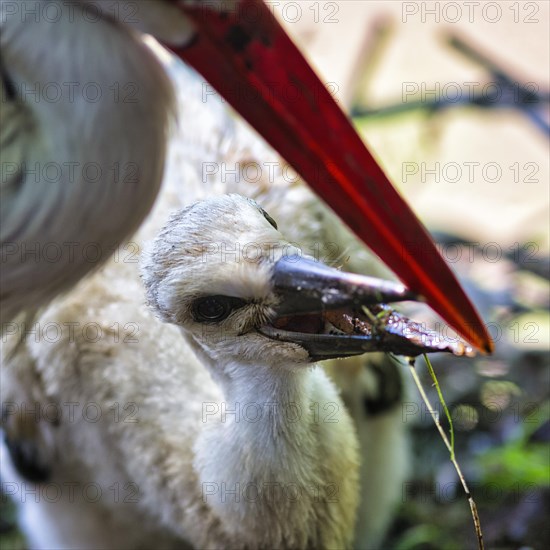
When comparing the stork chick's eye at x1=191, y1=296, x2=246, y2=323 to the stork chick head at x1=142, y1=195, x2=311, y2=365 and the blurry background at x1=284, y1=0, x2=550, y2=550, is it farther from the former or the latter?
the blurry background at x1=284, y1=0, x2=550, y2=550

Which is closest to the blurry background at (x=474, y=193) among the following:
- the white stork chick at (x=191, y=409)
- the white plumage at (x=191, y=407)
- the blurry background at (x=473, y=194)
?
the blurry background at (x=473, y=194)

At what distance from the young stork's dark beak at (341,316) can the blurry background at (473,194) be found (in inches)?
40.3

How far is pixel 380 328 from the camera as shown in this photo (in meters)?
1.19

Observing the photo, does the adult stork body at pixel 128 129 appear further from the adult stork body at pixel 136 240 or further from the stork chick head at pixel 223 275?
the stork chick head at pixel 223 275

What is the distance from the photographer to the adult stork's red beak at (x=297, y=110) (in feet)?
4.71

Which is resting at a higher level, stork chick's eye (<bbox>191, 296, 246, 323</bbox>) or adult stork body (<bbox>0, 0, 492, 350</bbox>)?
adult stork body (<bbox>0, 0, 492, 350</bbox>)

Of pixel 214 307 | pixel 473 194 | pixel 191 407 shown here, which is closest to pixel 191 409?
pixel 191 407

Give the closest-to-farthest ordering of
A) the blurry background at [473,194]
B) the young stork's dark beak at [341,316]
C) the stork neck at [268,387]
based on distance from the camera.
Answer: the young stork's dark beak at [341,316] < the stork neck at [268,387] < the blurry background at [473,194]

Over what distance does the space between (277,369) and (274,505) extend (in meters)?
0.28

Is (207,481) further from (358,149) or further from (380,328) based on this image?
(358,149)

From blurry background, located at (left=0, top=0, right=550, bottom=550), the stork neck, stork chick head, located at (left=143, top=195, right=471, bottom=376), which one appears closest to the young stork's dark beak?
stork chick head, located at (left=143, top=195, right=471, bottom=376)

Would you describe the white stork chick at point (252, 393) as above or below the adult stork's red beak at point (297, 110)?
below

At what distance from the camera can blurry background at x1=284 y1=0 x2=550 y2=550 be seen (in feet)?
7.54

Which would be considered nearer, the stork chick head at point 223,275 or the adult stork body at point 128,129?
the stork chick head at point 223,275
